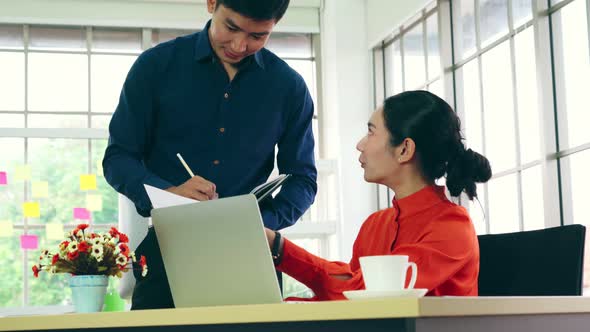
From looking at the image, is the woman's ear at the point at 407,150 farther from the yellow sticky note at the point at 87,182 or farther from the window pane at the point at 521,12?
the yellow sticky note at the point at 87,182

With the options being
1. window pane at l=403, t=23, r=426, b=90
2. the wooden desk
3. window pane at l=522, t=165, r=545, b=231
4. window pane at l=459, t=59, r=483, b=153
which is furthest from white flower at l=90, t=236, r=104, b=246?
window pane at l=403, t=23, r=426, b=90

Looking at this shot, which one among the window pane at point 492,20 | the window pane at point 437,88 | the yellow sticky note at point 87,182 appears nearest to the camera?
the window pane at point 492,20

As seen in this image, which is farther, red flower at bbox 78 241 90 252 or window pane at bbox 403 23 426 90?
window pane at bbox 403 23 426 90

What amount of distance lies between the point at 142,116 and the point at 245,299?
85 cm

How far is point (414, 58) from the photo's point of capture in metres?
5.74

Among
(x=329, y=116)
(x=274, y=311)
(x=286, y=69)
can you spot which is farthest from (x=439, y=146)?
(x=329, y=116)

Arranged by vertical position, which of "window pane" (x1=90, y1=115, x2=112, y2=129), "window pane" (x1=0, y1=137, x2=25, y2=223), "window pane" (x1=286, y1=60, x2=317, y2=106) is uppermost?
"window pane" (x1=286, y1=60, x2=317, y2=106)

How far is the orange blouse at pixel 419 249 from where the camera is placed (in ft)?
5.15

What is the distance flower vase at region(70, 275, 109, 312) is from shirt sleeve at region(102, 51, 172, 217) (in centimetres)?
37

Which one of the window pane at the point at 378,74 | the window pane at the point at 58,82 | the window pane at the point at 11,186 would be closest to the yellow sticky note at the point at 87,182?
the window pane at the point at 11,186

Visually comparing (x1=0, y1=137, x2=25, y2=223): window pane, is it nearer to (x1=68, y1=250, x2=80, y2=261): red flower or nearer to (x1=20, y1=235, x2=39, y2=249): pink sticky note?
(x1=20, y1=235, x2=39, y2=249): pink sticky note

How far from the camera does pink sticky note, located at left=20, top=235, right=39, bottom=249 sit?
5910 mm

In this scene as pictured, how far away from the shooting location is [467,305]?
36.9 inches

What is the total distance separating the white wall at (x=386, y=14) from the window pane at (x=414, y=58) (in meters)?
0.14
